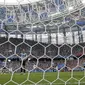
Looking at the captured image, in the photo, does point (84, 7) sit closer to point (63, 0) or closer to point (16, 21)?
point (63, 0)

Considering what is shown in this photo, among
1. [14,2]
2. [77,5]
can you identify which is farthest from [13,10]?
[77,5]

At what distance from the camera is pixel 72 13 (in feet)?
4.45

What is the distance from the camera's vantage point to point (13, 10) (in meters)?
1.31

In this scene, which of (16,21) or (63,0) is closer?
(16,21)

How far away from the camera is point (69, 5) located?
1.33 m

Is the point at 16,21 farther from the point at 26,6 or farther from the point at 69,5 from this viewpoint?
the point at 69,5

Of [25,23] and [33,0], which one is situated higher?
[33,0]

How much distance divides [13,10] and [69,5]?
1.05 ft

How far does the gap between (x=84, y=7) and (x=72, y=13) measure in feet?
0.33

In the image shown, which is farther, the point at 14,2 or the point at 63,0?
the point at 63,0

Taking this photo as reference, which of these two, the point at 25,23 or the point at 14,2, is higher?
the point at 14,2

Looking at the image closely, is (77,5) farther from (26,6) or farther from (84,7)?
(26,6)

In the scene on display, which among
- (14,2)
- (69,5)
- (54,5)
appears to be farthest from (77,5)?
(14,2)

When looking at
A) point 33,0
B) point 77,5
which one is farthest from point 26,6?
point 77,5
